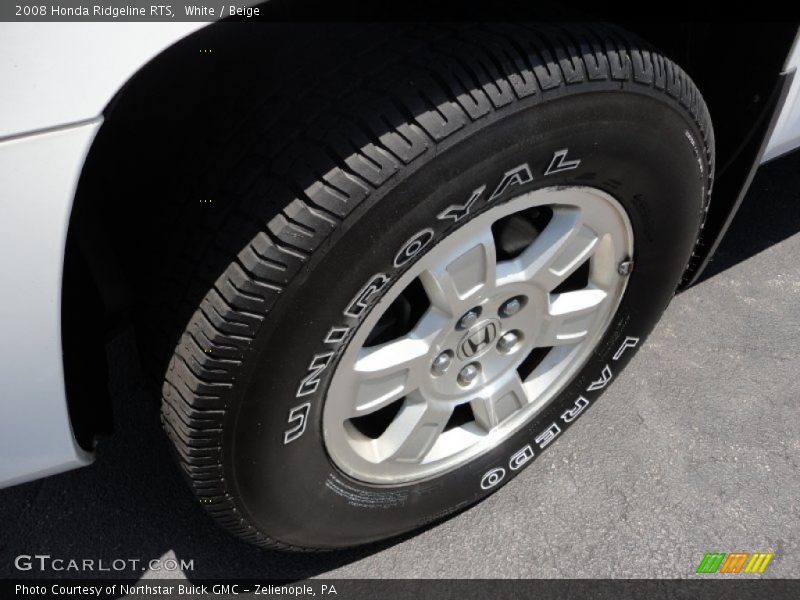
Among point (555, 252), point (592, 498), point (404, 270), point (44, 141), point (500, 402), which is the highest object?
point (44, 141)

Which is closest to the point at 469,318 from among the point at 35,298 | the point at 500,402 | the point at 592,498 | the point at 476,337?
the point at 476,337

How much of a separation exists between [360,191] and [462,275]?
1.05 feet

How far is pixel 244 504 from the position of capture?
1348 mm

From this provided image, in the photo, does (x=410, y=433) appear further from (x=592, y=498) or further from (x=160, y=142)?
(x=160, y=142)

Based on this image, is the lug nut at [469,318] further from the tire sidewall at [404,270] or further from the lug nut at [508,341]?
the tire sidewall at [404,270]

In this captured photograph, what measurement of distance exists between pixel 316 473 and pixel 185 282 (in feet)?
1.44

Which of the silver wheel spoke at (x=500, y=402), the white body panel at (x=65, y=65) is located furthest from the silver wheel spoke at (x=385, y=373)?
the white body panel at (x=65, y=65)

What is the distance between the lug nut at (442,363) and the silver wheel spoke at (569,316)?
0.23 m

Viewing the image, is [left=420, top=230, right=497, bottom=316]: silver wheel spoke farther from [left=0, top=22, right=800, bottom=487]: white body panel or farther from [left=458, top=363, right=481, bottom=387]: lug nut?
[left=0, top=22, right=800, bottom=487]: white body panel

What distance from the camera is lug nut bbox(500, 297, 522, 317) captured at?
1469 millimetres

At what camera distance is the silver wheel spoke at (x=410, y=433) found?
4.91 feet

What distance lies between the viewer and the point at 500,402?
163cm

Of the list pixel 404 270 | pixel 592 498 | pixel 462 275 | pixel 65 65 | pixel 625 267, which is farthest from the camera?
pixel 592 498

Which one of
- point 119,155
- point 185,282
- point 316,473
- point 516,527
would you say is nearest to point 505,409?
point 516,527
